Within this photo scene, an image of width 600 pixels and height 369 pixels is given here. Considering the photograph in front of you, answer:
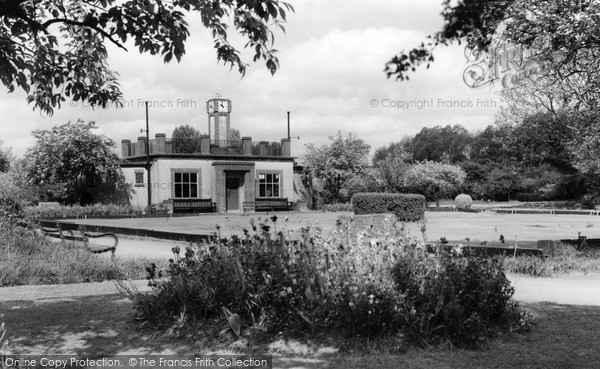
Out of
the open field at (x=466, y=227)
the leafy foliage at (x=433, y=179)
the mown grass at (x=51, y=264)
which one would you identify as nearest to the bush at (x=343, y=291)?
the mown grass at (x=51, y=264)

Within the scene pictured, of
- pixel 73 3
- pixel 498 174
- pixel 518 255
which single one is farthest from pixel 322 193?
pixel 73 3

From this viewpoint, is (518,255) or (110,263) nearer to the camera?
(110,263)

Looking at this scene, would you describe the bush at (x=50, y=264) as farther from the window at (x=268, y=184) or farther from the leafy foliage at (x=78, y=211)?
the window at (x=268, y=184)

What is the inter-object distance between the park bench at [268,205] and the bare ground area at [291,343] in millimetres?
32204

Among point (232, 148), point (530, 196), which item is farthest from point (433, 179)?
point (232, 148)

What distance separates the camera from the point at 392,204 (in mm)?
23344

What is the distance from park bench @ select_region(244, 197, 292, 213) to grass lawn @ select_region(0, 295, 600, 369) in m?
32.5

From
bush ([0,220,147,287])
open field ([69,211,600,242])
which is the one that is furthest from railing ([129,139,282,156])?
bush ([0,220,147,287])

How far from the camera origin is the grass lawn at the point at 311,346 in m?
4.38

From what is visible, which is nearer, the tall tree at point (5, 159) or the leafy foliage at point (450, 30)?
the leafy foliage at point (450, 30)

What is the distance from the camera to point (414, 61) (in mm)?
5766

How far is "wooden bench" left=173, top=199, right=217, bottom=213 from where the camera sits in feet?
123

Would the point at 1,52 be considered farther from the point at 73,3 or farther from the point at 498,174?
the point at 498,174

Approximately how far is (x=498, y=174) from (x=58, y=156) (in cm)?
3750
